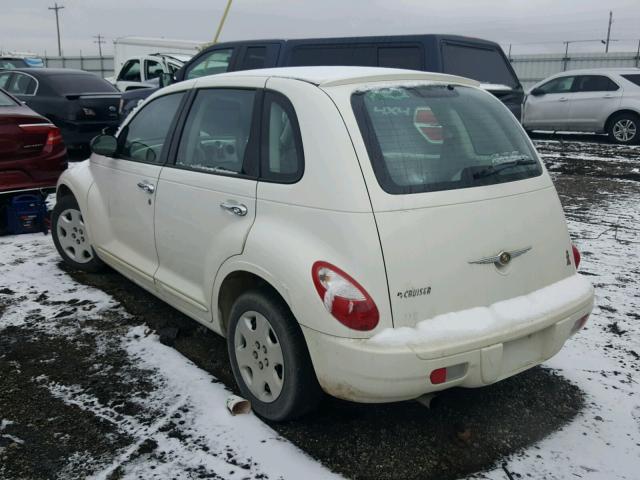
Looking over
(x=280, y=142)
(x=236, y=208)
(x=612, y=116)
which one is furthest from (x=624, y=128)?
(x=236, y=208)

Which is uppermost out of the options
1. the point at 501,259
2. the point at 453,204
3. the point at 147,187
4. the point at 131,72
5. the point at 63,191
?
the point at 131,72

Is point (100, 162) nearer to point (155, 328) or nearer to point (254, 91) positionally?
point (155, 328)

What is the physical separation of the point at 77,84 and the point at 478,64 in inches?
280

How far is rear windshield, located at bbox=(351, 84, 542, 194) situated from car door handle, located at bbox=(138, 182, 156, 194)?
1533 millimetres

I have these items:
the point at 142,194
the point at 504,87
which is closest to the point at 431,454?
the point at 142,194

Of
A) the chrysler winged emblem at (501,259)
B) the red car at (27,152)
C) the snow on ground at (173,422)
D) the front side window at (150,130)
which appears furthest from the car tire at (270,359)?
the red car at (27,152)

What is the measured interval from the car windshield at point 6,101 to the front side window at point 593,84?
12.0 metres

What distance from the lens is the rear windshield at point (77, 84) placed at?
10367 millimetres

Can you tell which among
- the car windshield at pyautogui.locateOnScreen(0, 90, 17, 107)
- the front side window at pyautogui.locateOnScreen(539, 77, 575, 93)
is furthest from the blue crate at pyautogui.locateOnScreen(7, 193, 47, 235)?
the front side window at pyautogui.locateOnScreen(539, 77, 575, 93)

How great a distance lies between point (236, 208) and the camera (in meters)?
2.94

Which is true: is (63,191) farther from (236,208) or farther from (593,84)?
(593,84)

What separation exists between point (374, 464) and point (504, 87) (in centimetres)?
638

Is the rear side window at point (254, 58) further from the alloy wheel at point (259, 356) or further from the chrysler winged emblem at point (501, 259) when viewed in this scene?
the chrysler winged emblem at point (501, 259)

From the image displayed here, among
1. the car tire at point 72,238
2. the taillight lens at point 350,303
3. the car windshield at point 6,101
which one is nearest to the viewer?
the taillight lens at point 350,303
